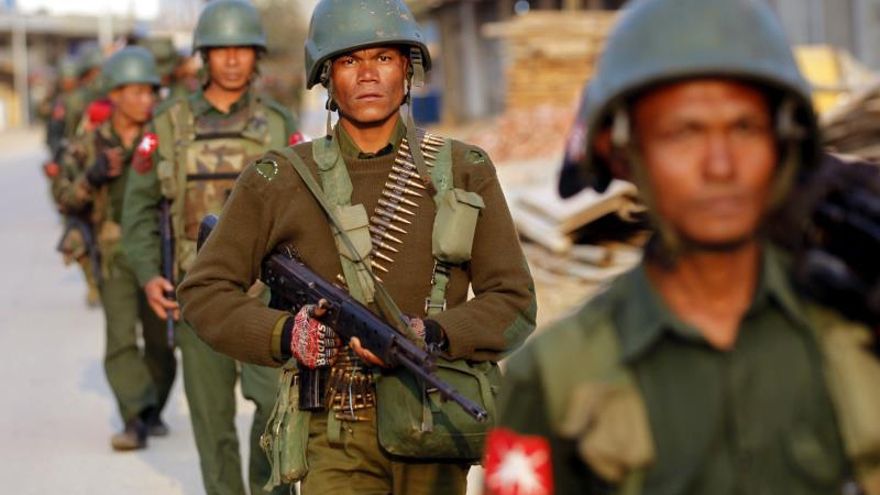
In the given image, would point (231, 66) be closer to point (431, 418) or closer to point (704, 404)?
point (431, 418)

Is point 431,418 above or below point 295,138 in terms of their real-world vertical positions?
below

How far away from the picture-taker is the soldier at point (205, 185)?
7457 millimetres

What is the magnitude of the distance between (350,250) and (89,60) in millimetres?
14697

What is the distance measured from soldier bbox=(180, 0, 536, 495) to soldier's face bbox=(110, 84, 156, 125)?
18.4 ft

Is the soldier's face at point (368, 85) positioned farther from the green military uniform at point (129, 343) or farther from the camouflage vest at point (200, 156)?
the green military uniform at point (129, 343)

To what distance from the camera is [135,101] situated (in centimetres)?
1073

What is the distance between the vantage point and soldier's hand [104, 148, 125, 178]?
34.3 ft

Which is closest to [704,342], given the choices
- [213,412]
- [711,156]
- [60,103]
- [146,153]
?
[711,156]

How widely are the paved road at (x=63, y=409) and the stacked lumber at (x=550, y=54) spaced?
10.4 meters

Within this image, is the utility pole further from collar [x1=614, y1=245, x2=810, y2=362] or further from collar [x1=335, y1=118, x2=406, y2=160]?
collar [x1=614, y1=245, x2=810, y2=362]

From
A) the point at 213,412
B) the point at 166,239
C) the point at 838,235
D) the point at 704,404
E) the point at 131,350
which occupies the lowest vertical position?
the point at 131,350

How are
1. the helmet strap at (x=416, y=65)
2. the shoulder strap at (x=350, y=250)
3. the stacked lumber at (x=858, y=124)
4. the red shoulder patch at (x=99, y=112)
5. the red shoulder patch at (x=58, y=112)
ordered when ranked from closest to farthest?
the shoulder strap at (x=350, y=250)
the helmet strap at (x=416, y=65)
the red shoulder patch at (x=99, y=112)
the stacked lumber at (x=858, y=124)
the red shoulder patch at (x=58, y=112)

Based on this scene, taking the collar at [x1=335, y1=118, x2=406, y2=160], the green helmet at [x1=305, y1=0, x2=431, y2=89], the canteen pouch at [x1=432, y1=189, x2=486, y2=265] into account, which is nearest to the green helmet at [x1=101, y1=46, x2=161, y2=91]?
the green helmet at [x1=305, y1=0, x2=431, y2=89]

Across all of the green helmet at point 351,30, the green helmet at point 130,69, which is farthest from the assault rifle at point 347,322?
the green helmet at point 130,69
